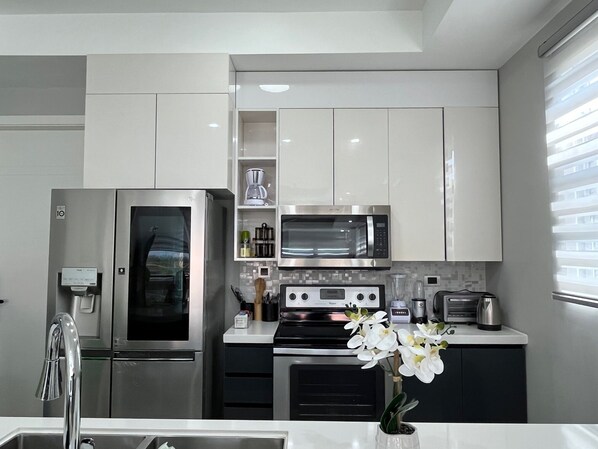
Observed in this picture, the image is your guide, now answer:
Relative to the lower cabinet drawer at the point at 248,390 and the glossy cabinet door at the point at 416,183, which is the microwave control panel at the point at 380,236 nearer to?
the glossy cabinet door at the point at 416,183

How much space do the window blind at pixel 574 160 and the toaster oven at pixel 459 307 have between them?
0.66 m

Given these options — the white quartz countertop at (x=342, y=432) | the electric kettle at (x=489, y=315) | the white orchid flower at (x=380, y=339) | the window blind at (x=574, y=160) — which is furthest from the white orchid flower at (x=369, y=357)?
the electric kettle at (x=489, y=315)

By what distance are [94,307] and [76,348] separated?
1493 mm

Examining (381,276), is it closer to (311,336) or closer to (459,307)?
(459,307)

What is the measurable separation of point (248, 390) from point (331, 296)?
2.60 ft

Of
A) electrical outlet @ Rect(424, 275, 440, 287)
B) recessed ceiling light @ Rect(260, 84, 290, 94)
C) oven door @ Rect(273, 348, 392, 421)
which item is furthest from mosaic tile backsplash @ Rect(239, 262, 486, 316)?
recessed ceiling light @ Rect(260, 84, 290, 94)

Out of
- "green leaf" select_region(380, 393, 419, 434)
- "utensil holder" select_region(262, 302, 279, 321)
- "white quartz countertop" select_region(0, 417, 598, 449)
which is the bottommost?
"white quartz countertop" select_region(0, 417, 598, 449)

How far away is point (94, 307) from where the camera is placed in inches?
85.3

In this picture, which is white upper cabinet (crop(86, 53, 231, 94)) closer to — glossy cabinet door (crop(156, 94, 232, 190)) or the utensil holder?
glossy cabinet door (crop(156, 94, 232, 190))

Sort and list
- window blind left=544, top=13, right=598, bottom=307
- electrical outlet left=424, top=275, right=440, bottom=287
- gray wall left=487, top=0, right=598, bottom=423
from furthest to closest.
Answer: electrical outlet left=424, top=275, right=440, bottom=287, gray wall left=487, top=0, right=598, bottom=423, window blind left=544, top=13, right=598, bottom=307

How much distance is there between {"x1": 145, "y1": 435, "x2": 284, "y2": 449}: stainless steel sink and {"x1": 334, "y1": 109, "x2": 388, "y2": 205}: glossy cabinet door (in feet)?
5.43

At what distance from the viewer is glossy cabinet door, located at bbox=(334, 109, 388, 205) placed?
99.2 inches

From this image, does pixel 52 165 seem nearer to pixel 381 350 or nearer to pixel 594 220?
pixel 381 350

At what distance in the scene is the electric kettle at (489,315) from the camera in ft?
7.52
